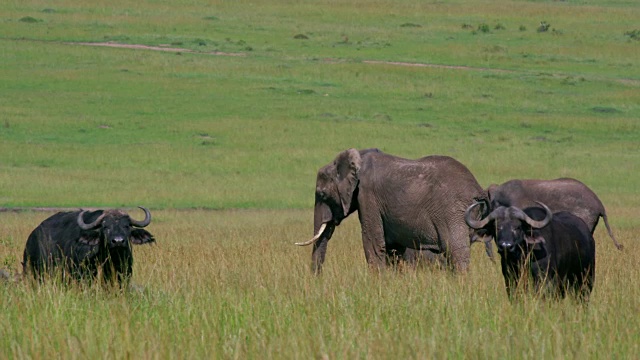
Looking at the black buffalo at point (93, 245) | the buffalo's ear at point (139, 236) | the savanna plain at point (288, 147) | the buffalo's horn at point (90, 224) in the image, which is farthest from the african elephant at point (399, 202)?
the buffalo's horn at point (90, 224)

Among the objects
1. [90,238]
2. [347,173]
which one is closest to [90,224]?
[90,238]

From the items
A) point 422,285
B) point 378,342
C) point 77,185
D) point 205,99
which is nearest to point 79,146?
point 77,185

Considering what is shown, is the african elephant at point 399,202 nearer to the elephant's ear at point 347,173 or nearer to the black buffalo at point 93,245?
the elephant's ear at point 347,173

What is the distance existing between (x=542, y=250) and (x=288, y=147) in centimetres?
2671

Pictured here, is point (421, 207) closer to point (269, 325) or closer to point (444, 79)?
point (269, 325)

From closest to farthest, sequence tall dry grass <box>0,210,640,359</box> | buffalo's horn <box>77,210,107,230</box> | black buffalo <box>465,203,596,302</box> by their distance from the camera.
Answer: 1. tall dry grass <box>0,210,640,359</box>
2. black buffalo <box>465,203,596,302</box>
3. buffalo's horn <box>77,210,107,230</box>

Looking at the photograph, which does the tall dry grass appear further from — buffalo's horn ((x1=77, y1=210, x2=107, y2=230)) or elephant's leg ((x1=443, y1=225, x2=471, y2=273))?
Result: buffalo's horn ((x1=77, y1=210, x2=107, y2=230))

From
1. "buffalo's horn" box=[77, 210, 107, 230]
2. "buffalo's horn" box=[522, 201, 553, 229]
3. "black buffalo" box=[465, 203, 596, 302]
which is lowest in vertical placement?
"buffalo's horn" box=[77, 210, 107, 230]

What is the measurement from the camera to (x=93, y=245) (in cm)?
1095

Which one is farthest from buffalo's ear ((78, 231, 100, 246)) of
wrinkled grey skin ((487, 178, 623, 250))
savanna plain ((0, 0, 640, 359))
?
wrinkled grey skin ((487, 178, 623, 250))

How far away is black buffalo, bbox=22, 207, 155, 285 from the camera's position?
424 inches

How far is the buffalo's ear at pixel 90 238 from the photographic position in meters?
10.9

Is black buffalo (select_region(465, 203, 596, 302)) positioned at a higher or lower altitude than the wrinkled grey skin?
higher

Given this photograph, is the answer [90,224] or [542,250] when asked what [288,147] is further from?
[542,250]
